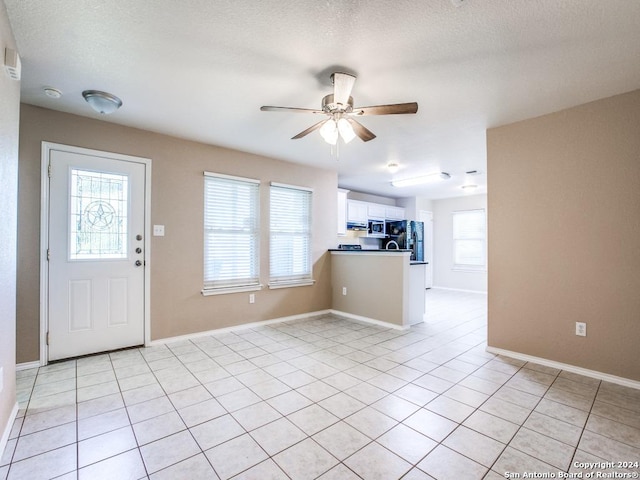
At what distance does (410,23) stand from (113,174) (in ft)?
10.1

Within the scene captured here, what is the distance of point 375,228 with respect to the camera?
23.1ft

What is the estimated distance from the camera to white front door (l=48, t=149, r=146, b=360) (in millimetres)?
2904

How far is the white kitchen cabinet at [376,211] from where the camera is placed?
6.87 meters

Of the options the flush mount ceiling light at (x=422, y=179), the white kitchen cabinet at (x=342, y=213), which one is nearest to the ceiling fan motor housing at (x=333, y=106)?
the flush mount ceiling light at (x=422, y=179)

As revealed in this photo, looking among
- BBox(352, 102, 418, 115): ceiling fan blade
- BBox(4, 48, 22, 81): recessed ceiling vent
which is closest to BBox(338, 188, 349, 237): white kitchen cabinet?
BBox(352, 102, 418, 115): ceiling fan blade

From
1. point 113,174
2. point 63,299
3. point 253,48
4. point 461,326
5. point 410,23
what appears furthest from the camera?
point 461,326

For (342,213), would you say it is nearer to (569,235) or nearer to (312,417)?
(569,235)

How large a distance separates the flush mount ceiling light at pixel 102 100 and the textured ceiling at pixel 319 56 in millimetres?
70

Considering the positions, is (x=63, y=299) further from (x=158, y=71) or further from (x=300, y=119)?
(x=300, y=119)

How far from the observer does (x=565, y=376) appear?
2627mm

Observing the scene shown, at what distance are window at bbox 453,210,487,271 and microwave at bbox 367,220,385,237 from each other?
2.05 meters

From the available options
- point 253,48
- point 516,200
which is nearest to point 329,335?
point 516,200

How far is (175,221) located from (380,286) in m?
2.82

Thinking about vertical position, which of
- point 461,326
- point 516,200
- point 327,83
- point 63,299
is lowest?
point 461,326
